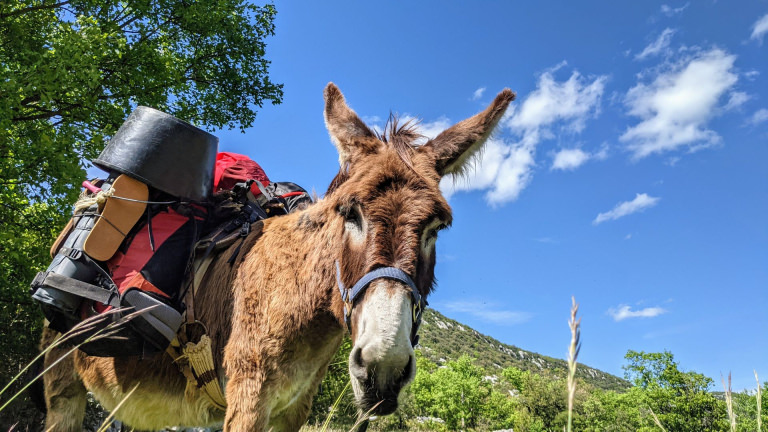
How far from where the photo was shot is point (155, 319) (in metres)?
2.59

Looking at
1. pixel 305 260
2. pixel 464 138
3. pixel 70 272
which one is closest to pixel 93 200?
pixel 70 272

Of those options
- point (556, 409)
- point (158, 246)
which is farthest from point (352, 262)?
point (556, 409)

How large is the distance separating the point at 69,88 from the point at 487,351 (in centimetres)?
17646

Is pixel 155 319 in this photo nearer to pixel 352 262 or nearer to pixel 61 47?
pixel 352 262

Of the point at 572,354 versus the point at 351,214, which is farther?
the point at 351,214

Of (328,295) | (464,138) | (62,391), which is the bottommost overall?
(62,391)

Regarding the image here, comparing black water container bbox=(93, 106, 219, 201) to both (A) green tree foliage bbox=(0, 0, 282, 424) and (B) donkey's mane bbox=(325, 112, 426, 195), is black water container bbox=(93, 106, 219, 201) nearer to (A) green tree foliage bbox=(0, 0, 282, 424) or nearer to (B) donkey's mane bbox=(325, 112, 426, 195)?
(B) donkey's mane bbox=(325, 112, 426, 195)

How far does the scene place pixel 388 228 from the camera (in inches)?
88.0

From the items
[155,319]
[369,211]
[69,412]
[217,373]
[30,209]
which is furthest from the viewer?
[30,209]

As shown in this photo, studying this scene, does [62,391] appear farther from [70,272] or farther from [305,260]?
[305,260]

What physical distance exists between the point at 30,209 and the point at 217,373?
9.69 m

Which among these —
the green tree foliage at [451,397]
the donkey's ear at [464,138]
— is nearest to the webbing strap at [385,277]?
the donkey's ear at [464,138]

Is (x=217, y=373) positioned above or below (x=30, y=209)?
below

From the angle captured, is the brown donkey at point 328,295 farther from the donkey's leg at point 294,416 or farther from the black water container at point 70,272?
the black water container at point 70,272
